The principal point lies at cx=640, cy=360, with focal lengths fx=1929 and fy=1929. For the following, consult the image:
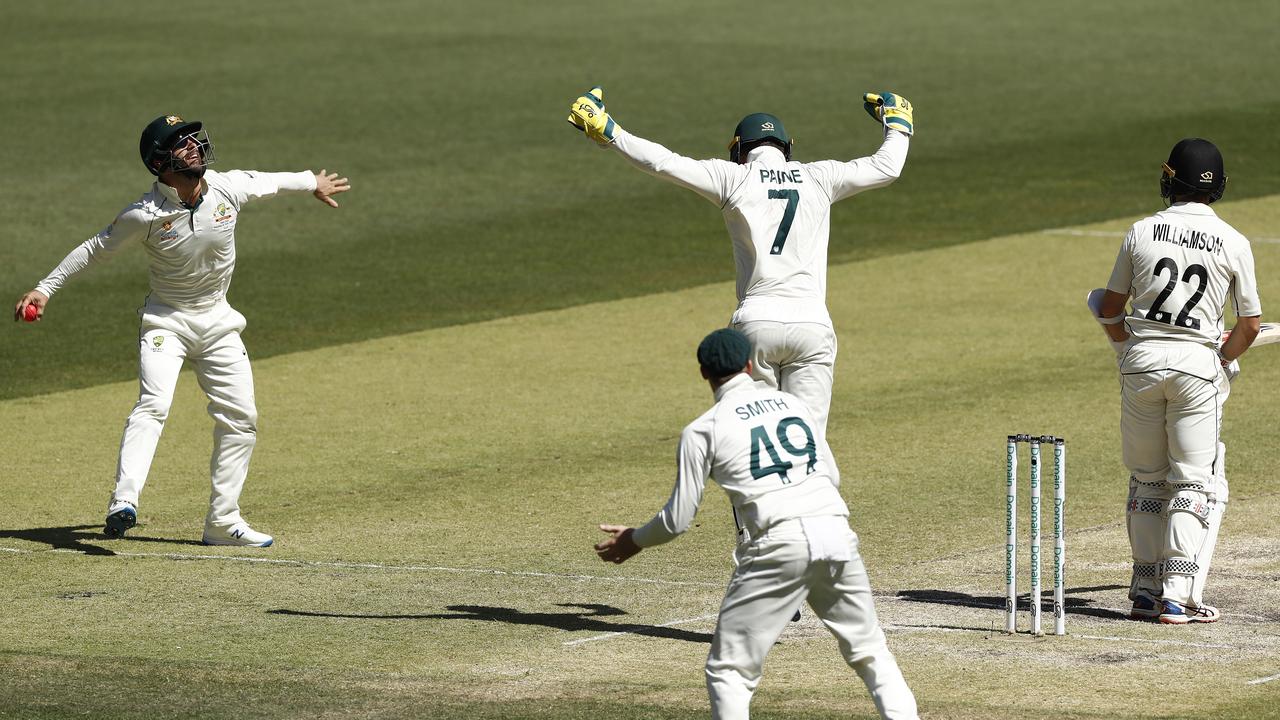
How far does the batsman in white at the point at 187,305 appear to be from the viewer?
11625 mm

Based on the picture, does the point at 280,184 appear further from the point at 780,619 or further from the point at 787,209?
the point at 780,619

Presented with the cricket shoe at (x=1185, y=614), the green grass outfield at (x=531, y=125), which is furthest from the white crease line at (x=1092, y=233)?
the cricket shoe at (x=1185, y=614)

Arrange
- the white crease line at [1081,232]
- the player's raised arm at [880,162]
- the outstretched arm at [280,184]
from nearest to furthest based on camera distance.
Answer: the player's raised arm at [880,162] < the outstretched arm at [280,184] < the white crease line at [1081,232]

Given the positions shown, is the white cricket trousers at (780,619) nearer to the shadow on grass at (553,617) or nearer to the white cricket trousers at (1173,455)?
the shadow on grass at (553,617)

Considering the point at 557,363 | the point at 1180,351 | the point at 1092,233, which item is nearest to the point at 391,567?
the point at 1180,351

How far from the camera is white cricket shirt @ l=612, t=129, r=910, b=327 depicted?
993 centimetres

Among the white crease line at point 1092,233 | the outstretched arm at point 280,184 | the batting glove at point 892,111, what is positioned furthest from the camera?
the white crease line at point 1092,233

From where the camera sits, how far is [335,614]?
33.6 feet

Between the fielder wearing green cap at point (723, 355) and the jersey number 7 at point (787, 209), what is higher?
the jersey number 7 at point (787, 209)

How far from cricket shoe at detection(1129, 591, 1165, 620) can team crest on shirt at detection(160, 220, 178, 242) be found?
5.98m

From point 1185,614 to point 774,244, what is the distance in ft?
9.35

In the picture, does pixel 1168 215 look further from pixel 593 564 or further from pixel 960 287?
pixel 960 287

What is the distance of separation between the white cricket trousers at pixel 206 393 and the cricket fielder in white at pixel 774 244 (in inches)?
125

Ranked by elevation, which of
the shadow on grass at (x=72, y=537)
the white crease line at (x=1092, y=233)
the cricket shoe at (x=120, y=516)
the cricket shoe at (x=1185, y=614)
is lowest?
the cricket shoe at (x=1185, y=614)
